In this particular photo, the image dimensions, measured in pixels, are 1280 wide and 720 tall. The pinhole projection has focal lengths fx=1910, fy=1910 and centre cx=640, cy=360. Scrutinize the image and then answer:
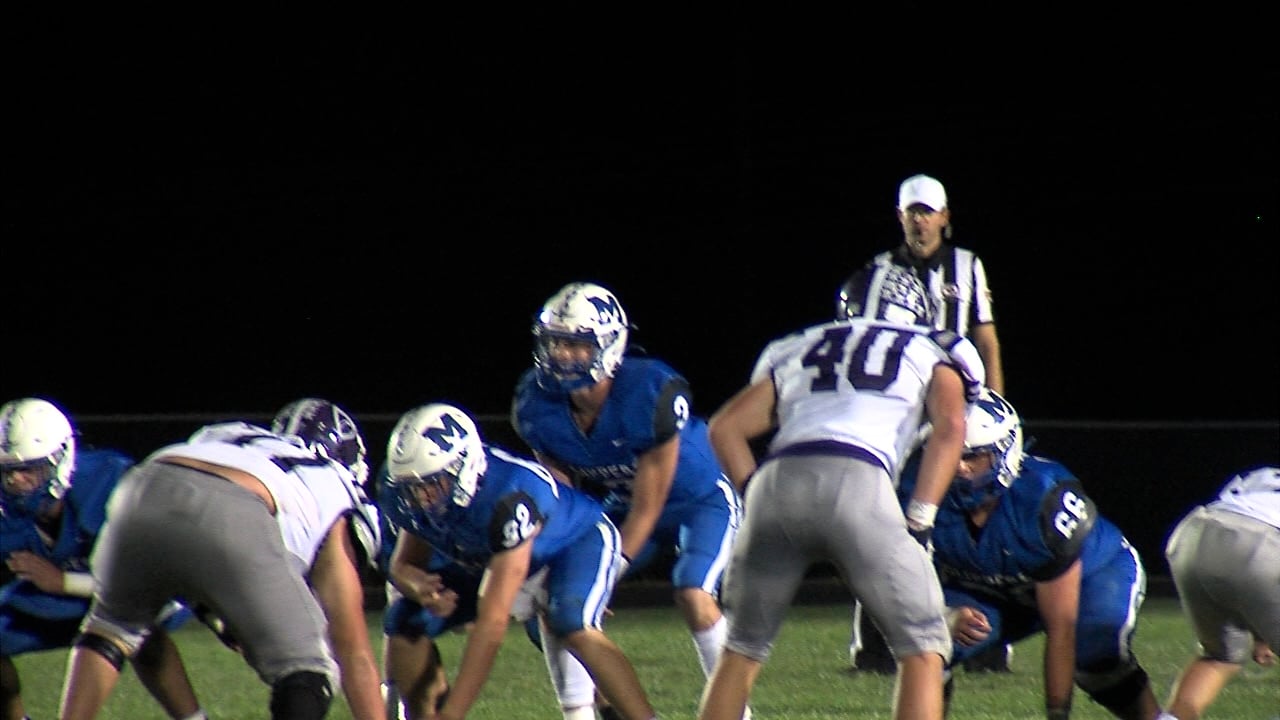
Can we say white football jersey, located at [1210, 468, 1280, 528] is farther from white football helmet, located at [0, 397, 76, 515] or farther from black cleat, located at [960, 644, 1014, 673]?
white football helmet, located at [0, 397, 76, 515]

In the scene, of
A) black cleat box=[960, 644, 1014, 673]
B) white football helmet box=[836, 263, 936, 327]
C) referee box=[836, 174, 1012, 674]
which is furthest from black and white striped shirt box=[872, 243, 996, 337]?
black cleat box=[960, 644, 1014, 673]

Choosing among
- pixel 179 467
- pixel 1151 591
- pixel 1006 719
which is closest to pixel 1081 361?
pixel 1151 591

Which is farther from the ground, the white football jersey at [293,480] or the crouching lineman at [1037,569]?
the white football jersey at [293,480]

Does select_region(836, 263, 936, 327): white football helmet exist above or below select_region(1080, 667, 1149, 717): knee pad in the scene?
above

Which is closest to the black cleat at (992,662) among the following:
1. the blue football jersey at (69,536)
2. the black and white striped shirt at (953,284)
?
the black and white striped shirt at (953,284)

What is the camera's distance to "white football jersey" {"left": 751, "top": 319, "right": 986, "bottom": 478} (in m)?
4.33

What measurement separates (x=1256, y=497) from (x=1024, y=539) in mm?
655

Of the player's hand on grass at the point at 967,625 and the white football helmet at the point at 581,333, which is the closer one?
the player's hand on grass at the point at 967,625

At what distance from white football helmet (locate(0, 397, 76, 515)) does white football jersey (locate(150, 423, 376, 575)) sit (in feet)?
2.11

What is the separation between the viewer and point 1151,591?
27.1 feet

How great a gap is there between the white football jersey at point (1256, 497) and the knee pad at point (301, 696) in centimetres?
232

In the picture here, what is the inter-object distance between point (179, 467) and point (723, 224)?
5.75 m

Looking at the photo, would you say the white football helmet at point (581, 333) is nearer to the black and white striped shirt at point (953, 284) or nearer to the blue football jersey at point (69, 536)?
the blue football jersey at point (69, 536)

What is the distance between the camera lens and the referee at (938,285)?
→ 6469 mm
